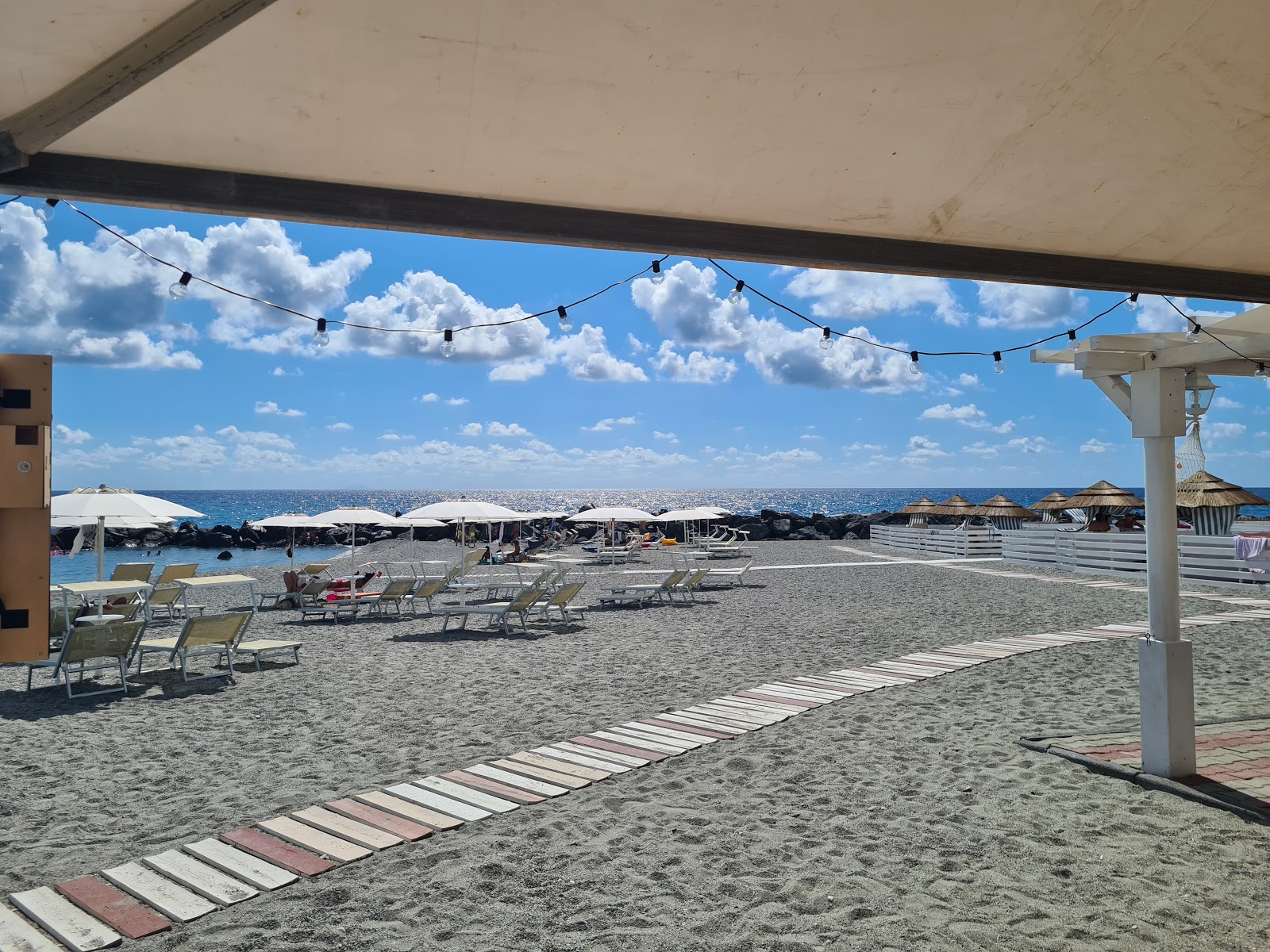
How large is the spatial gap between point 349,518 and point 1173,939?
12.1 m

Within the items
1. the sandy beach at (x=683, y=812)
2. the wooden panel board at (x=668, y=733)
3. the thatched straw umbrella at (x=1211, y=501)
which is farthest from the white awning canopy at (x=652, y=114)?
the thatched straw umbrella at (x=1211, y=501)

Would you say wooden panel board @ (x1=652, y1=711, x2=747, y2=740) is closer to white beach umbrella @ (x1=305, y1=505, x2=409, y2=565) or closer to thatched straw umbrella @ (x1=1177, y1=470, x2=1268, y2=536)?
white beach umbrella @ (x1=305, y1=505, x2=409, y2=565)

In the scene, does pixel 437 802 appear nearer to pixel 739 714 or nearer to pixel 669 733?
pixel 669 733

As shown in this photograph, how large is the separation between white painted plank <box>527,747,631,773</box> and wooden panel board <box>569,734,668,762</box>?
17 cm

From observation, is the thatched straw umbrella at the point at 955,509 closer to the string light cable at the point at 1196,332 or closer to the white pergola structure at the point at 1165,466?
the white pergola structure at the point at 1165,466


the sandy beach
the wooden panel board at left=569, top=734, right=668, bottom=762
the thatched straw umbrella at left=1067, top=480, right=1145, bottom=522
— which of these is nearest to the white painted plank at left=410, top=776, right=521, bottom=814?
the sandy beach

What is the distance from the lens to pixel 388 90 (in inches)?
82.0

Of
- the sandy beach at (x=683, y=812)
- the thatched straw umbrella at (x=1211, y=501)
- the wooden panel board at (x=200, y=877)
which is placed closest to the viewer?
the sandy beach at (x=683, y=812)

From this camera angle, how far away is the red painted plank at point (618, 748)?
5.00m

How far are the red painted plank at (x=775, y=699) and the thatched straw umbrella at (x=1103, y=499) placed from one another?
64.4 ft

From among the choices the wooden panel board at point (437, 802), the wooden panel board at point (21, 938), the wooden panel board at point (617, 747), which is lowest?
the wooden panel board at point (21, 938)

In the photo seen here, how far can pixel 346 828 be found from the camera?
3852 mm

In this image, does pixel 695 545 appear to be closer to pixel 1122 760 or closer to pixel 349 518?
pixel 349 518

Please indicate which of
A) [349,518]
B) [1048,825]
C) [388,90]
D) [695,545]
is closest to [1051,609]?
[1048,825]
